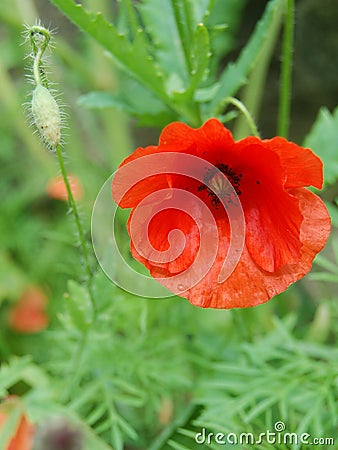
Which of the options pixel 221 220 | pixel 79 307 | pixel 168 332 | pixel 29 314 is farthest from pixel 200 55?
pixel 29 314

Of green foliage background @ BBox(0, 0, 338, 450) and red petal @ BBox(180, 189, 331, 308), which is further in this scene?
green foliage background @ BBox(0, 0, 338, 450)

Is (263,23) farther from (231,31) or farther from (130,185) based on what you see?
(231,31)

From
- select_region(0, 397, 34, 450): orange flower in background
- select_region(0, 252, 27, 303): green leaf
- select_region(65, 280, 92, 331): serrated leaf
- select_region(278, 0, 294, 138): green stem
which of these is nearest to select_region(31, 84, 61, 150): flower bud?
select_region(65, 280, 92, 331): serrated leaf

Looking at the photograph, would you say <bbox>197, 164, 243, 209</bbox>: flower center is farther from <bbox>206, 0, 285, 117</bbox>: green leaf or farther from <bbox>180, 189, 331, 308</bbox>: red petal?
<bbox>206, 0, 285, 117</bbox>: green leaf

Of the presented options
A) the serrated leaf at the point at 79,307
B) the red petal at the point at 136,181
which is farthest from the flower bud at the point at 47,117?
the serrated leaf at the point at 79,307

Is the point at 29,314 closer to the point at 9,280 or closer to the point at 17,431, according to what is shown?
the point at 9,280

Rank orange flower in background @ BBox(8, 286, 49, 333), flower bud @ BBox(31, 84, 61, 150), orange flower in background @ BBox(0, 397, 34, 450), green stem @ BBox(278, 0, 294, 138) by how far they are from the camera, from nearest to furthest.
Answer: flower bud @ BBox(31, 84, 61, 150) → green stem @ BBox(278, 0, 294, 138) → orange flower in background @ BBox(0, 397, 34, 450) → orange flower in background @ BBox(8, 286, 49, 333)
